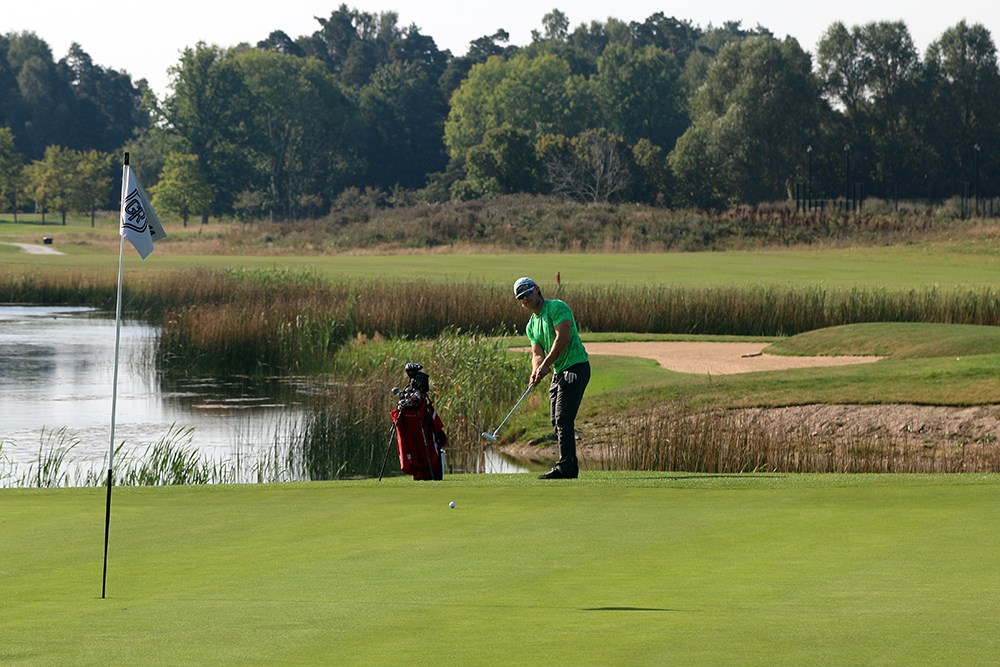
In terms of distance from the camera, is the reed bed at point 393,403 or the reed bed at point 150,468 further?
the reed bed at point 393,403

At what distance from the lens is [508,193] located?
4154 inches

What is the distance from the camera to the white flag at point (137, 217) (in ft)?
30.8

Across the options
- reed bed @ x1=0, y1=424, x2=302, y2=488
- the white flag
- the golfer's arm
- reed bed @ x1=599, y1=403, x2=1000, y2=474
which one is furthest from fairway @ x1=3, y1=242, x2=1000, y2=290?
the white flag

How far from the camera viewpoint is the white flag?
9.40 metres

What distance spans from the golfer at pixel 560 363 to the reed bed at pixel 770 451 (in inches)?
188

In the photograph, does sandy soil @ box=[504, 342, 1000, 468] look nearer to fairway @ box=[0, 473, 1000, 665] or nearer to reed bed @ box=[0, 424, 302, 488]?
reed bed @ box=[0, 424, 302, 488]

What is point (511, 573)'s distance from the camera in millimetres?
8320

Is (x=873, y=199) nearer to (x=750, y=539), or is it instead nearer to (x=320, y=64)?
(x=320, y=64)

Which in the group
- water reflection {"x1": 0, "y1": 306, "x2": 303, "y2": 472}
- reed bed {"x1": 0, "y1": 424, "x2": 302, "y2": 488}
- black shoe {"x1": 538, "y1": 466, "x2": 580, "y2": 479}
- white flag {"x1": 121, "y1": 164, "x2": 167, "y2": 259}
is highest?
white flag {"x1": 121, "y1": 164, "x2": 167, "y2": 259}

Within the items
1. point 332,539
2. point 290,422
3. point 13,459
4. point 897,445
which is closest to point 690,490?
point 332,539

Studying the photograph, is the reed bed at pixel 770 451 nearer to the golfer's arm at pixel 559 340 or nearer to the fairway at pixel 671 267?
the golfer's arm at pixel 559 340

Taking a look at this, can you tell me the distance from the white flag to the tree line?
3581 inches

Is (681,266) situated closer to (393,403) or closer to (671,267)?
A: (671,267)

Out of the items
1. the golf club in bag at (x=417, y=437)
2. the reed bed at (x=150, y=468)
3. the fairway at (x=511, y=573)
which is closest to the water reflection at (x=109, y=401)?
the reed bed at (x=150, y=468)
